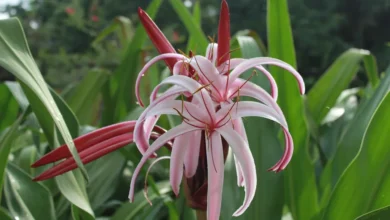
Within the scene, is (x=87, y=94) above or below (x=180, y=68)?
Result: below

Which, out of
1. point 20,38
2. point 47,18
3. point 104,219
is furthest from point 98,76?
point 47,18

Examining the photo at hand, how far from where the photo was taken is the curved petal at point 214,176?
0.93ft

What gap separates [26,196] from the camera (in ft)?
1.50

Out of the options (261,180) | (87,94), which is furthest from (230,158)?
(87,94)

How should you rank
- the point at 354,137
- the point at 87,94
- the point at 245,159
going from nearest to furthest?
the point at 245,159, the point at 354,137, the point at 87,94

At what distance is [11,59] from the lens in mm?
314

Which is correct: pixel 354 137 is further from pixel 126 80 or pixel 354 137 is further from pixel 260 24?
pixel 260 24

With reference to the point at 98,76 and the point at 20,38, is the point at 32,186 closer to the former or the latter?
the point at 20,38

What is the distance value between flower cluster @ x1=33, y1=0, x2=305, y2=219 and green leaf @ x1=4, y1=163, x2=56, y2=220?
0.14 m

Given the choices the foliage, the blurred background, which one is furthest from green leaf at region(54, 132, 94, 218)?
the blurred background

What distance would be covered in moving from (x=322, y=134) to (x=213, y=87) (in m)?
0.43

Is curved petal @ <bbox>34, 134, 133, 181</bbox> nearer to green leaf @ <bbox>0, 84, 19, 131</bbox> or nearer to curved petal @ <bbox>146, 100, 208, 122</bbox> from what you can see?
curved petal @ <bbox>146, 100, 208, 122</bbox>

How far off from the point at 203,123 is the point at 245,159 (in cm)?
3

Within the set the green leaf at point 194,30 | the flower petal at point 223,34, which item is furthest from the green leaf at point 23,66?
the green leaf at point 194,30
